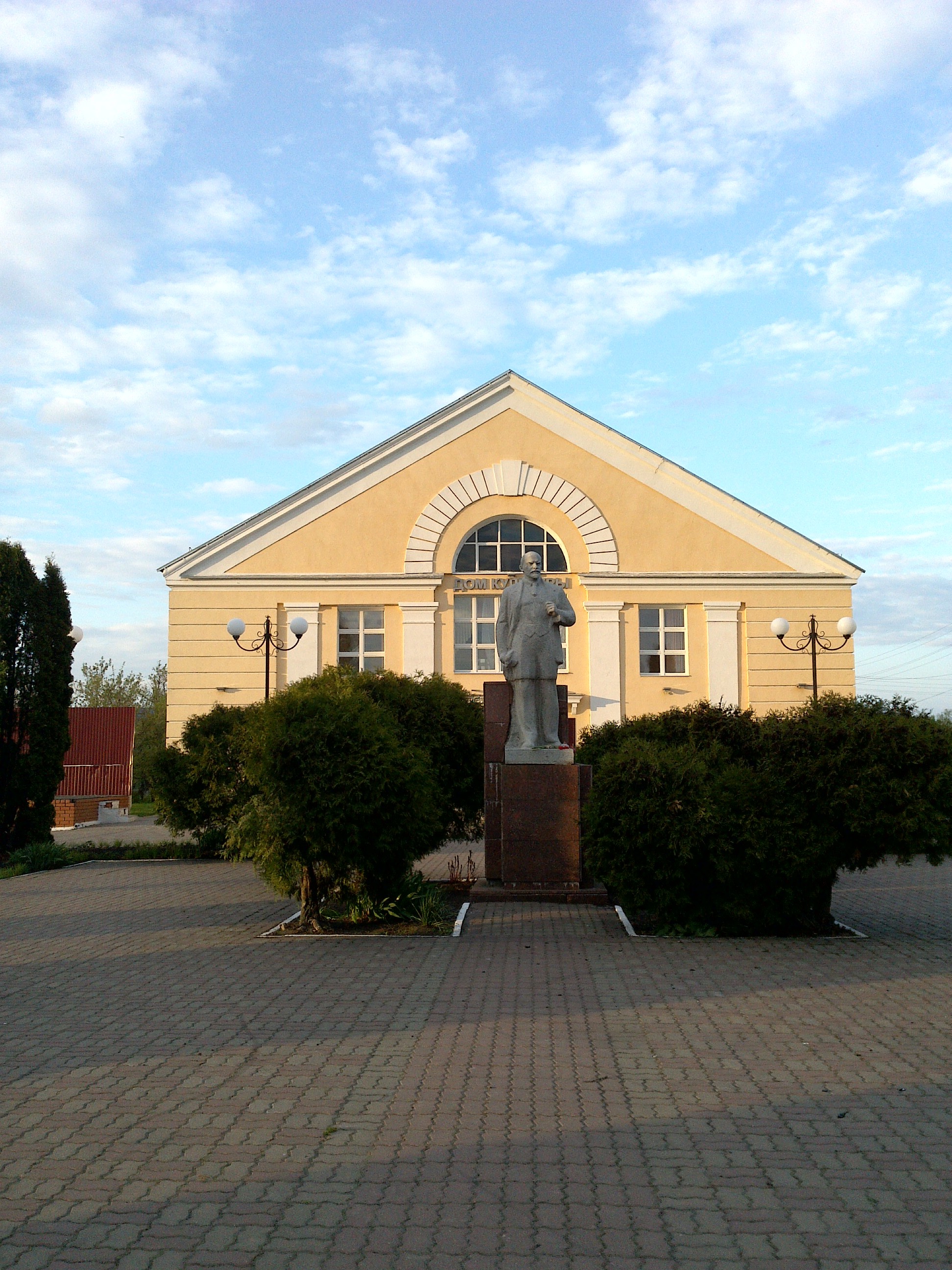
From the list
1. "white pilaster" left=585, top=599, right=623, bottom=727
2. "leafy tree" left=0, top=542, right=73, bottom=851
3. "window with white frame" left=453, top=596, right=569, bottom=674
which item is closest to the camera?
"leafy tree" left=0, top=542, right=73, bottom=851

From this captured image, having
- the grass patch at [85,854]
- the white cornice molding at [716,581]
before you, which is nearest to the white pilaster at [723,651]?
the white cornice molding at [716,581]

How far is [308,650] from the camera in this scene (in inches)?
1008

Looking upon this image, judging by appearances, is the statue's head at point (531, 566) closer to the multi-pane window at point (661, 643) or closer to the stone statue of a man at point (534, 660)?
the stone statue of a man at point (534, 660)

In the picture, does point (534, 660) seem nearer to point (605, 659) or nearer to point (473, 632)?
point (605, 659)

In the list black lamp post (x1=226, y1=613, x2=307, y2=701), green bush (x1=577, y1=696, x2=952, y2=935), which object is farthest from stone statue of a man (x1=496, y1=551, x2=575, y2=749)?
black lamp post (x1=226, y1=613, x2=307, y2=701)

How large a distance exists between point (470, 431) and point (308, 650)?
6713 millimetres

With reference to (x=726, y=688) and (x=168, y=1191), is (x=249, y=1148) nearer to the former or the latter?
(x=168, y=1191)

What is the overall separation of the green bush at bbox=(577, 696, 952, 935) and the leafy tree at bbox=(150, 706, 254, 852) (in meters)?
8.37

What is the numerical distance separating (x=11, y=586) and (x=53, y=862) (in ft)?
15.5

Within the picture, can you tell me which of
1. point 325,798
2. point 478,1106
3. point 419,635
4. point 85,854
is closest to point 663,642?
point 419,635

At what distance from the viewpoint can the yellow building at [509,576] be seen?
25.7m

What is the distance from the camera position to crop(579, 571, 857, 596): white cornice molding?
25.9 m

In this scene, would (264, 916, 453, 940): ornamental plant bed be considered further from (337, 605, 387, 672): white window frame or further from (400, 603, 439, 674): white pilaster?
(337, 605, 387, 672): white window frame

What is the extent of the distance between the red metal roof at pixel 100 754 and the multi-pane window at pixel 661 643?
17706 mm
